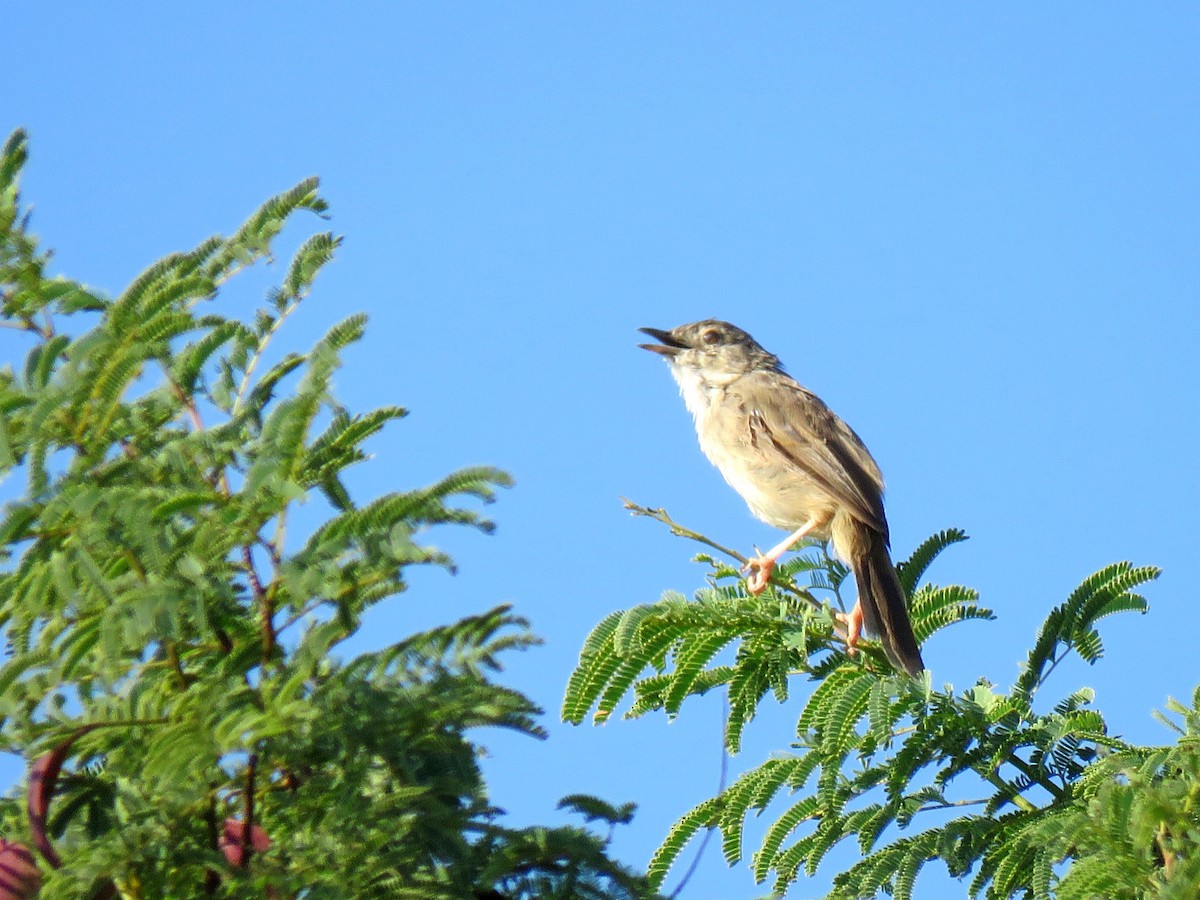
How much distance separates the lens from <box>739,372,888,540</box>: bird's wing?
783 cm

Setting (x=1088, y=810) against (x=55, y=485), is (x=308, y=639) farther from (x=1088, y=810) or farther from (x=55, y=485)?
(x=1088, y=810)

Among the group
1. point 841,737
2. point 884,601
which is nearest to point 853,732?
point 841,737

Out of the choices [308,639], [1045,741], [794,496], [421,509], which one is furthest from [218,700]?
[794,496]

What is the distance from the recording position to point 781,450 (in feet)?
27.3

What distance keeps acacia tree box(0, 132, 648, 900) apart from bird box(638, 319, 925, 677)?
3987mm

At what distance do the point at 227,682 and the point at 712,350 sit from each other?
7.11 meters

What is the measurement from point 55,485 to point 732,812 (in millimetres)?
2772

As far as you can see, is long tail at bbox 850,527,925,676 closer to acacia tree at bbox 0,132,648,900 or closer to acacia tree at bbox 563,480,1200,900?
acacia tree at bbox 563,480,1200,900

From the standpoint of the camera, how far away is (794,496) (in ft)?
26.6

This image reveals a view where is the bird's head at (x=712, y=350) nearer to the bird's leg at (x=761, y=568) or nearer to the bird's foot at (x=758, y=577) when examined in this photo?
the bird's leg at (x=761, y=568)

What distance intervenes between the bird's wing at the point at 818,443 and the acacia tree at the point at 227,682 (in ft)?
16.8

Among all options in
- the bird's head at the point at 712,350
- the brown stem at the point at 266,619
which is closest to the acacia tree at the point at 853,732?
the brown stem at the point at 266,619

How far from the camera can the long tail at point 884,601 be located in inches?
226

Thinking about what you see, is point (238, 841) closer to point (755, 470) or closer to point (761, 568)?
point (761, 568)
